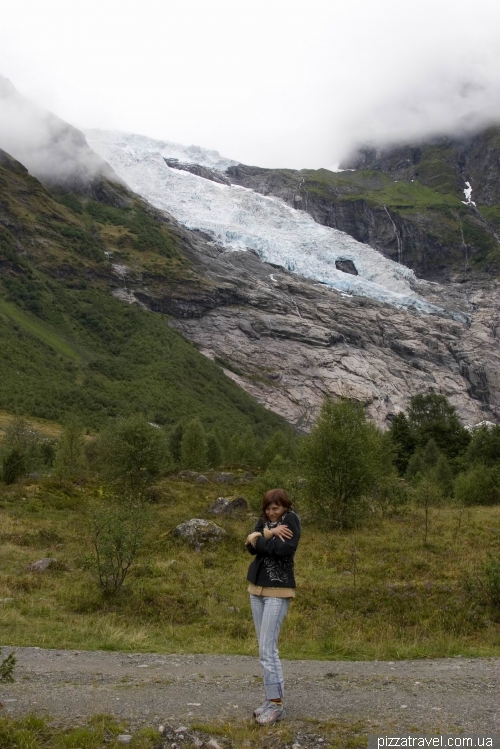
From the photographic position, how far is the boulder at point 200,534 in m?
20.2

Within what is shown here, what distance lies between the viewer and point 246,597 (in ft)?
45.3

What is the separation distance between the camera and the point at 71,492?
108 feet

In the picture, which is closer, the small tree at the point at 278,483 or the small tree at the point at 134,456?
the small tree at the point at 278,483

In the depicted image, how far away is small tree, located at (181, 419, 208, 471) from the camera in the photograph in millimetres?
59938

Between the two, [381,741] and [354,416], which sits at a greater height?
[354,416]

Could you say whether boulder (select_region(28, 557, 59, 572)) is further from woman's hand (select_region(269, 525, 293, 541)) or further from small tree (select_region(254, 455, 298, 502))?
small tree (select_region(254, 455, 298, 502))

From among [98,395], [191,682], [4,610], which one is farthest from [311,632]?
[98,395]

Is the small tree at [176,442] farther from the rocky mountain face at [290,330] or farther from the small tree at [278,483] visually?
the rocky mountain face at [290,330]

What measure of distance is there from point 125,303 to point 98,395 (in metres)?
53.1

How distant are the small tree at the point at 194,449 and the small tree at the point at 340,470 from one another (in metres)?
33.2

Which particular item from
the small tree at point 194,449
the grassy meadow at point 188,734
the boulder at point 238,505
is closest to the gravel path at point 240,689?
the grassy meadow at point 188,734

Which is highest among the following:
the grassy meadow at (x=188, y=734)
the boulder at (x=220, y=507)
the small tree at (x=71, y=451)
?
the small tree at (x=71, y=451)

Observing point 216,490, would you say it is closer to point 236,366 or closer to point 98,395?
point 98,395

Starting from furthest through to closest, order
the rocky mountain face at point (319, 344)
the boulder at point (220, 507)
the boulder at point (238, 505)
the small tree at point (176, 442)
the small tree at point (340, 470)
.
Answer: the rocky mountain face at point (319, 344) → the small tree at point (176, 442) → the boulder at point (238, 505) → the boulder at point (220, 507) → the small tree at point (340, 470)
